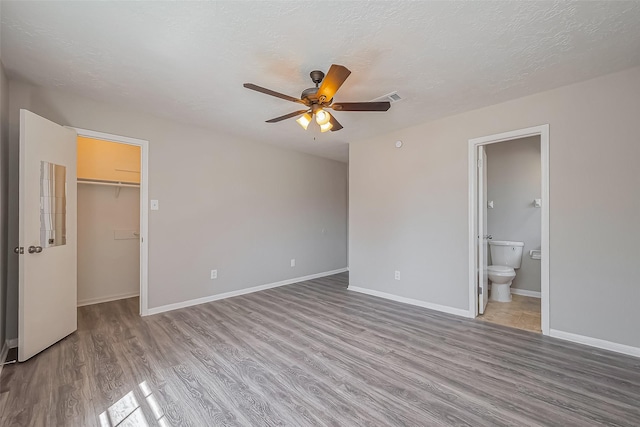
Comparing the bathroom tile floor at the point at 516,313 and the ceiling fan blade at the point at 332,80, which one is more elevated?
the ceiling fan blade at the point at 332,80

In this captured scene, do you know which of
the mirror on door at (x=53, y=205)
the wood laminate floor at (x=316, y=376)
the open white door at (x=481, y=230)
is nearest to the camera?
the wood laminate floor at (x=316, y=376)

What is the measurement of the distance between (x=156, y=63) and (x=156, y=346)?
2.47 m

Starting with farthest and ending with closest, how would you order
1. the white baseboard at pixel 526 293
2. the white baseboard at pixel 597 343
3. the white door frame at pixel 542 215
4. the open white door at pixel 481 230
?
1. the white baseboard at pixel 526 293
2. the open white door at pixel 481 230
3. the white door frame at pixel 542 215
4. the white baseboard at pixel 597 343

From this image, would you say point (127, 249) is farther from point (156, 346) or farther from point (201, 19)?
point (201, 19)

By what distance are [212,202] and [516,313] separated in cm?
423

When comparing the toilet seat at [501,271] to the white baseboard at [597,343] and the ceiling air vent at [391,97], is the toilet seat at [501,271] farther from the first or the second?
the ceiling air vent at [391,97]

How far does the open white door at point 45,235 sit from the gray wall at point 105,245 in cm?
121

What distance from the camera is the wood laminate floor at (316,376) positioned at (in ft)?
5.36

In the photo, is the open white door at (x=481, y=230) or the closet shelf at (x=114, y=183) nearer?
the open white door at (x=481, y=230)

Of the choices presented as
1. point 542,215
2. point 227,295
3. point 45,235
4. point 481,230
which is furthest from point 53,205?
point 542,215

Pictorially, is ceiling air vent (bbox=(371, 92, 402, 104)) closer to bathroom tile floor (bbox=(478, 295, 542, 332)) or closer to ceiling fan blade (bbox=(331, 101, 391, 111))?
ceiling fan blade (bbox=(331, 101, 391, 111))

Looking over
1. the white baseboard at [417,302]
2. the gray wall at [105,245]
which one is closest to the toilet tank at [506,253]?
the white baseboard at [417,302]

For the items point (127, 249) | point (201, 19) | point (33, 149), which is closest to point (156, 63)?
point (201, 19)

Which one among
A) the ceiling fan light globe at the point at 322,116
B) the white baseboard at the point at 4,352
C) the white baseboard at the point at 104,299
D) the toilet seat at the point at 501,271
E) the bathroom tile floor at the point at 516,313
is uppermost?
the ceiling fan light globe at the point at 322,116
